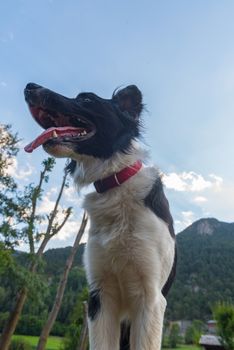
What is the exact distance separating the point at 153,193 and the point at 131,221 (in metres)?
0.33

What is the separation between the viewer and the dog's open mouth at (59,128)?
2977mm

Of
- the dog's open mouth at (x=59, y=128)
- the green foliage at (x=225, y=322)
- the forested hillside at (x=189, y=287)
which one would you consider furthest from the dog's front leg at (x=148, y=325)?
the forested hillside at (x=189, y=287)

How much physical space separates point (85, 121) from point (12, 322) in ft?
58.7

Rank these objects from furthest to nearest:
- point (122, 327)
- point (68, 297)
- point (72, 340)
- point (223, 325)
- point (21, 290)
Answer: point (68, 297), point (72, 340), point (21, 290), point (223, 325), point (122, 327)

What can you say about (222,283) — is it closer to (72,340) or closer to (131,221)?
(72,340)

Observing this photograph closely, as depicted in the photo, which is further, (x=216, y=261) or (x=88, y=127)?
(x=216, y=261)

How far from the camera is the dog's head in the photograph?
303 centimetres

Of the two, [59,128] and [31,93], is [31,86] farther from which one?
[59,128]

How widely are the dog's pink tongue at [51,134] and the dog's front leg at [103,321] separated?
1.25m

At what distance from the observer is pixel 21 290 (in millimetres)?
19422

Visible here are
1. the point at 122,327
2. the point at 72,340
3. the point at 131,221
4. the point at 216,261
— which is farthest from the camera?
the point at 216,261

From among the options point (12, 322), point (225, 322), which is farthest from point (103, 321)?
point (12, 322)

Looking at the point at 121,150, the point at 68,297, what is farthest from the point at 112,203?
the point at 68,297

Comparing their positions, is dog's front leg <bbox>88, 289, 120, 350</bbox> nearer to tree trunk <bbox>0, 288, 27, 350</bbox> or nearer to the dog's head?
the dog's head
